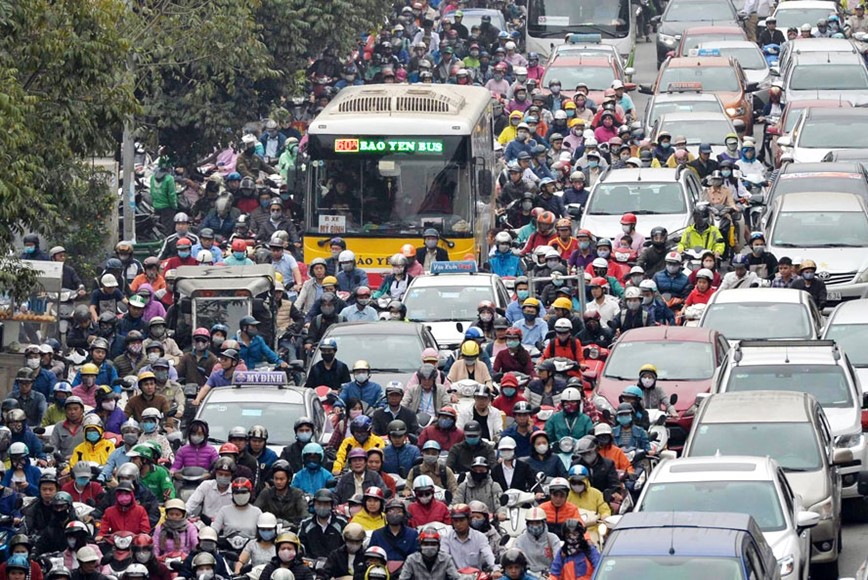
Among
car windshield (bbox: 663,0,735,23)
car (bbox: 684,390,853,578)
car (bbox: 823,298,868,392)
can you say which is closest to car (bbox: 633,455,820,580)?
car (bbox: 684,390,853,578)

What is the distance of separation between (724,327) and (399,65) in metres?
22.8

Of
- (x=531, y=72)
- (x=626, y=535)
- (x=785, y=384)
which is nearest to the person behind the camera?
(x=626, y=535)

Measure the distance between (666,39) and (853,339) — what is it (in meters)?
29.8

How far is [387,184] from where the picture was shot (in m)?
32.4

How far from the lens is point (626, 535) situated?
17562mm

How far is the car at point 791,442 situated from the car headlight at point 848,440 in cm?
60

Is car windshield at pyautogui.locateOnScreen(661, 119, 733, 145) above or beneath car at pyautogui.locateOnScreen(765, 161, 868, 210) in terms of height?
beneath

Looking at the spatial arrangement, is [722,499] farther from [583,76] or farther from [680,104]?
[583,76]

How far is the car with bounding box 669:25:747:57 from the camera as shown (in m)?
51.9

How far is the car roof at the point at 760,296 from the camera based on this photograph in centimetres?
2798

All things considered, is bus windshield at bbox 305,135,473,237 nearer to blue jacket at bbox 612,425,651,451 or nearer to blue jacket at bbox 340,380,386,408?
blue jacket at bbox 340,380,386,408

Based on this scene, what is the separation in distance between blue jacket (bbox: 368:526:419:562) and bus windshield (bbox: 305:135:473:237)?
11.7 meters

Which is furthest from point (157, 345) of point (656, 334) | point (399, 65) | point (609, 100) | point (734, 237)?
point (399, 65)

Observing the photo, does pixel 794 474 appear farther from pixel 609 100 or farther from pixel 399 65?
pixel 399 65
